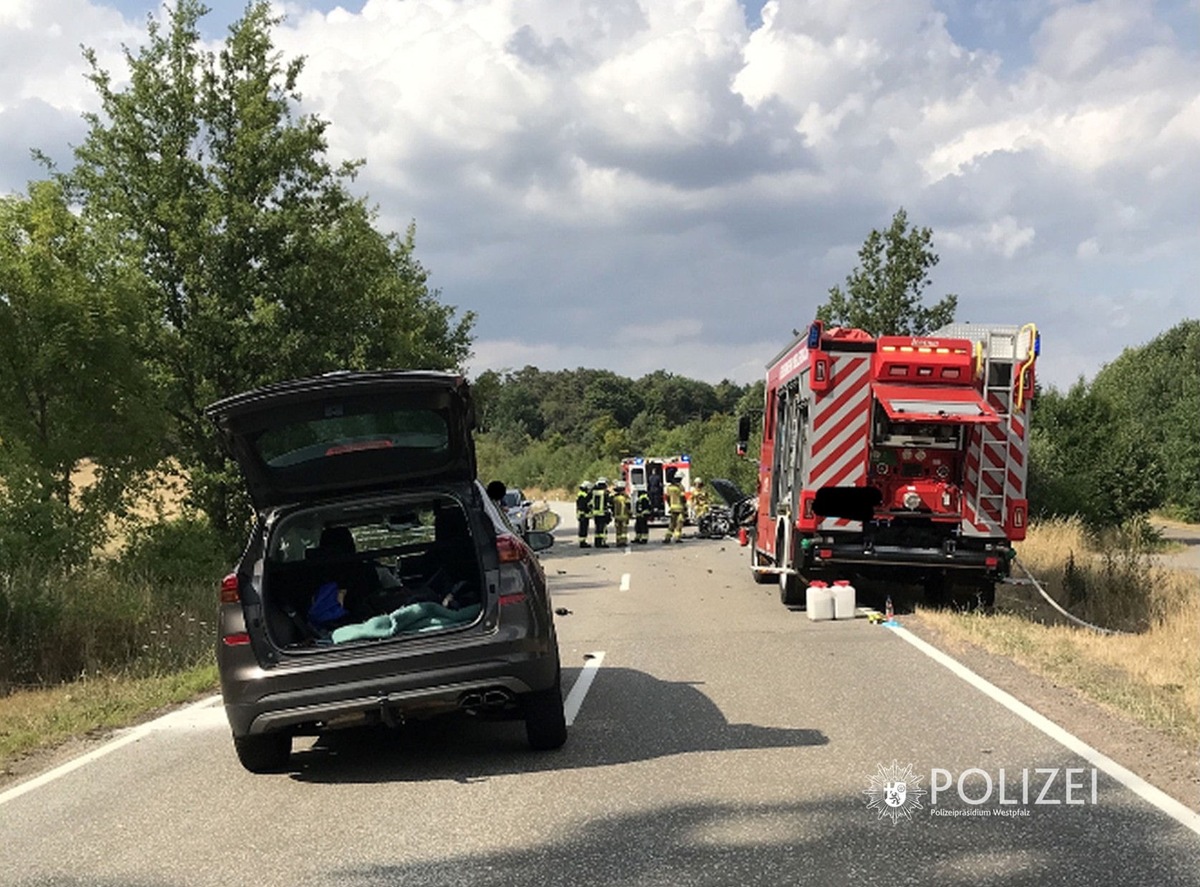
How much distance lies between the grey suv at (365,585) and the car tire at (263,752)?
0.01m

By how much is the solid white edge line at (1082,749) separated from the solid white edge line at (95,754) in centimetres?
574

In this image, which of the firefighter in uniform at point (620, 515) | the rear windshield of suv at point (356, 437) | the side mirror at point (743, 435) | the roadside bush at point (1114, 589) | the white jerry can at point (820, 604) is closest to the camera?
the rear windshield of suv at point (356, 437)

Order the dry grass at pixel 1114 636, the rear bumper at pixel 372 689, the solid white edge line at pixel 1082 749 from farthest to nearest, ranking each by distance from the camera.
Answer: the dry grass at pixel 1114 636 → the rear bumper at pixel 372 689 → the solid white edge line at pixel 1082 749

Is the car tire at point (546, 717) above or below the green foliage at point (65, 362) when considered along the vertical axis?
below

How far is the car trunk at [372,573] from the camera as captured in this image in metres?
6.49

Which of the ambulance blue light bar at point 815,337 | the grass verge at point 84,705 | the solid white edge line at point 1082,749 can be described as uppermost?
the ambulance blue light bar at point 815,337

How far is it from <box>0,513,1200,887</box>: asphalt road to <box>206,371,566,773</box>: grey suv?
456 millimetres

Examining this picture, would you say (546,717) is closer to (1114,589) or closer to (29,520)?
(29,520)

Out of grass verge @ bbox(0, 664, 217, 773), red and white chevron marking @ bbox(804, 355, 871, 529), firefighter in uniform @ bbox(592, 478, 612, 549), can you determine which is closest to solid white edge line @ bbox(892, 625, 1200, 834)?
red and white chevron marking @ bbox(804, 355, 871, 529)

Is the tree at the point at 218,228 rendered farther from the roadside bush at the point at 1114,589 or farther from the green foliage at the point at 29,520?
the roadside bush at the point at 1114,589

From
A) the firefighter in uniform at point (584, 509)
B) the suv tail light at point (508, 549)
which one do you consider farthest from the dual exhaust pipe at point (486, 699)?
the firefighter in uniform at point (584, 509)

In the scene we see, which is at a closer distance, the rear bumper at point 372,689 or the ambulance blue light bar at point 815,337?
the rear bumper at point 372,689

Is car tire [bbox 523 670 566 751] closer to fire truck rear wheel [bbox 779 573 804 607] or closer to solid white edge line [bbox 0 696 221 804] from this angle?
solid white edge line [bbox 0 696 221 804]

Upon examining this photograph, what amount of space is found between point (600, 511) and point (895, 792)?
2470 cm
